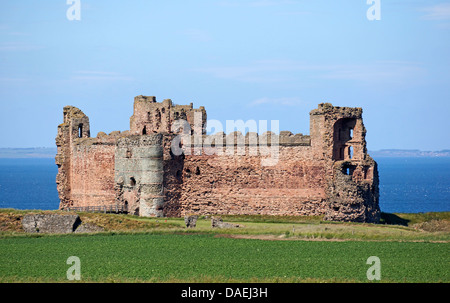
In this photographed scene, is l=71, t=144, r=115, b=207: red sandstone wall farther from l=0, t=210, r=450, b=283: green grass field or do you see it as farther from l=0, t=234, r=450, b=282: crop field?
l=0, t=234, r=450, b=282: crop field

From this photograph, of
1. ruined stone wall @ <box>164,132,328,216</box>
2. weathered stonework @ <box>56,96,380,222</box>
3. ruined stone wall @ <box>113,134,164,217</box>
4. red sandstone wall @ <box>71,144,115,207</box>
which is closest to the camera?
weathered stonework @ <box>56,96,380,222</box>

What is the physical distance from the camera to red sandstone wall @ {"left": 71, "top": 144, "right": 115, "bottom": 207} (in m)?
58.4

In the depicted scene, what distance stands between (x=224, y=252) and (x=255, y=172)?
17.4m

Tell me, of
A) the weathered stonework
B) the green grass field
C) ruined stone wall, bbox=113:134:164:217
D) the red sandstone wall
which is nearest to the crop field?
the green grass field

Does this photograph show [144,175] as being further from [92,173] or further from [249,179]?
[92,173]

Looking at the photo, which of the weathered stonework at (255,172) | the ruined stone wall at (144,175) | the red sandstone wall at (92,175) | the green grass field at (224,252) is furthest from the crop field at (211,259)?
the red sandstone wall at (92,175)

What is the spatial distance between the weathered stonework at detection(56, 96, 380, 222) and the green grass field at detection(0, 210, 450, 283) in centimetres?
290

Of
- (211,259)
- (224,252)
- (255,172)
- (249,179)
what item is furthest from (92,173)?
(211,259)
